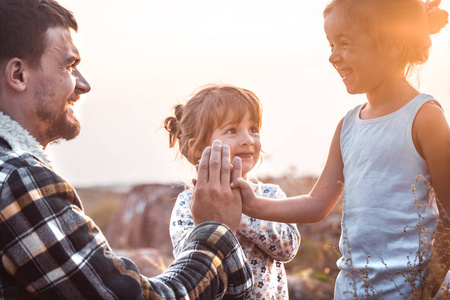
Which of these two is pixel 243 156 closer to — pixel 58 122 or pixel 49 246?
pixel 58 122

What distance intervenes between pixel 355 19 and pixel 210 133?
1111 millimetres

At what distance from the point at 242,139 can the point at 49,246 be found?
1479mm

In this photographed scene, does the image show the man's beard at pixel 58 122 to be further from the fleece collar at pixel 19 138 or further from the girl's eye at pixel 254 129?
the girl's eye at pixel 254 129

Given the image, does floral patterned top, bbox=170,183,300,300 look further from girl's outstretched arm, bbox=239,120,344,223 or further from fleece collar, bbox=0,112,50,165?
fleece collar, bbox=0,112,50,165

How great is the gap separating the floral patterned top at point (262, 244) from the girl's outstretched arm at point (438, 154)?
36.5 inches

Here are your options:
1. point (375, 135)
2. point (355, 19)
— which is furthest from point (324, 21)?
point (375, 135)

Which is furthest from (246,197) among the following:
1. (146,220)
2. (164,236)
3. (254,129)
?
(146,220)

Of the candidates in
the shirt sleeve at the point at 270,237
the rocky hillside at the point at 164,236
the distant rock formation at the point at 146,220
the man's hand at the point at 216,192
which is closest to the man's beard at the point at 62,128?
the man's hand at the point at 216,192

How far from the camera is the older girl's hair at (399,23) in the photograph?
2648 mm

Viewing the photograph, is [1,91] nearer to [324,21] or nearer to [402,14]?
[324,21]

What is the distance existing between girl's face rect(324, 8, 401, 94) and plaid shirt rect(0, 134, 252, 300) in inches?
54.8

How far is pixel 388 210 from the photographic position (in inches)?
102

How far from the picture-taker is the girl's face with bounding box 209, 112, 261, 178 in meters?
3.23

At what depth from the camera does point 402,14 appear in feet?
8.81
